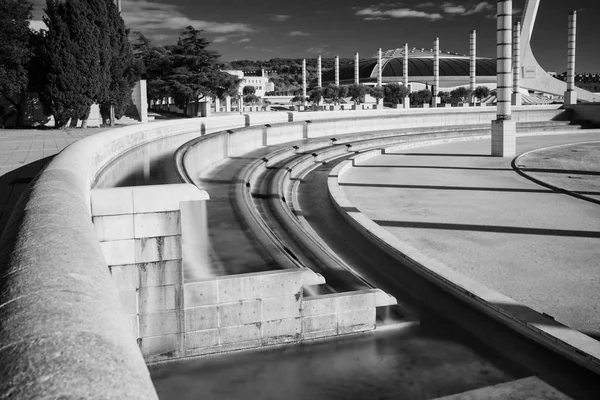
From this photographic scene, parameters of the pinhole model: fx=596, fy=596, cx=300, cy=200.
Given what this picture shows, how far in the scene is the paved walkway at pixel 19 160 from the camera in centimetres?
822

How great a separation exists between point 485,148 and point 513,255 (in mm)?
19179

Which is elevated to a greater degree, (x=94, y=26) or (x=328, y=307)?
(x=94, y=26)

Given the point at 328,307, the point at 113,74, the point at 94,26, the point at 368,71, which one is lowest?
the point at 328,307

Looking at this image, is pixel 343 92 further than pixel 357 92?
Yes

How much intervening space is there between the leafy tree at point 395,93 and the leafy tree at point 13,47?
185 ft

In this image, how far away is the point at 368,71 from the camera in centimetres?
10569

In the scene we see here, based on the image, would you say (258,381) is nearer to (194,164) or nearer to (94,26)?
(194,164)

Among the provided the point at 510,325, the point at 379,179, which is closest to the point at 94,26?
the point at 379,179

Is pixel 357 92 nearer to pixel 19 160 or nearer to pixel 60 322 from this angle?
pixel 19 160

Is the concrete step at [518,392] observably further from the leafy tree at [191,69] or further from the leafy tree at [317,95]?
the leafy tree at [317,95]

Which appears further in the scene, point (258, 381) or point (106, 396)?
point (258, 381)

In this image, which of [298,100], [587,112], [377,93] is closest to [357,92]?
[377,93]

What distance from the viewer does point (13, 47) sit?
21859 mm

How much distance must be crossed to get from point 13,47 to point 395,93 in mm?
58611
